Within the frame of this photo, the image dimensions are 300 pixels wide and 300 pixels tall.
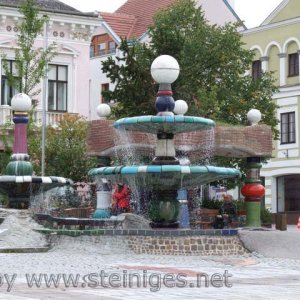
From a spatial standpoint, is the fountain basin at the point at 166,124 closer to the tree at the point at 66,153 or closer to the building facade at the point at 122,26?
the tree at the point at 66,153

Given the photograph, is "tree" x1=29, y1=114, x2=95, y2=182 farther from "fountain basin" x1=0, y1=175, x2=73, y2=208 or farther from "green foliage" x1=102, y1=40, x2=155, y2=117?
"fountain basin" x1=0, y1=175, x2=73, y2=208

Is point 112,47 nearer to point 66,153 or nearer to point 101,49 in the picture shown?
point 101,49

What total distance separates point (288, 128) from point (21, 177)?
2914cm

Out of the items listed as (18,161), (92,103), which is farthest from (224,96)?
(92,103)

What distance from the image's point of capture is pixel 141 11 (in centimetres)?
6038

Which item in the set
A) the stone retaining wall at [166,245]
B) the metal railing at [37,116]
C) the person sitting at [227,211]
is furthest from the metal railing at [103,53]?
the stone retaining wall at [166,245]

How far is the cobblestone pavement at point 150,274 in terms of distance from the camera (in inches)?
485

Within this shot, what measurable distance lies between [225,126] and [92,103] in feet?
110

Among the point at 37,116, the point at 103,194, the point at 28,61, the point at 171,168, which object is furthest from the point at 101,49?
the point at 171,168

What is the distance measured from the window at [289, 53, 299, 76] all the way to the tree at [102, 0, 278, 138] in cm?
1504

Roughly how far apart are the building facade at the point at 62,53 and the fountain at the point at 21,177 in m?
16.6

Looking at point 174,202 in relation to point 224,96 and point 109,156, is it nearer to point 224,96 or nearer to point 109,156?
point 109,156

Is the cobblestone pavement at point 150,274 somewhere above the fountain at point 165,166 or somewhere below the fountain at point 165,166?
below

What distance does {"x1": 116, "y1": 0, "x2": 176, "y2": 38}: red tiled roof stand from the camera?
188 ft
